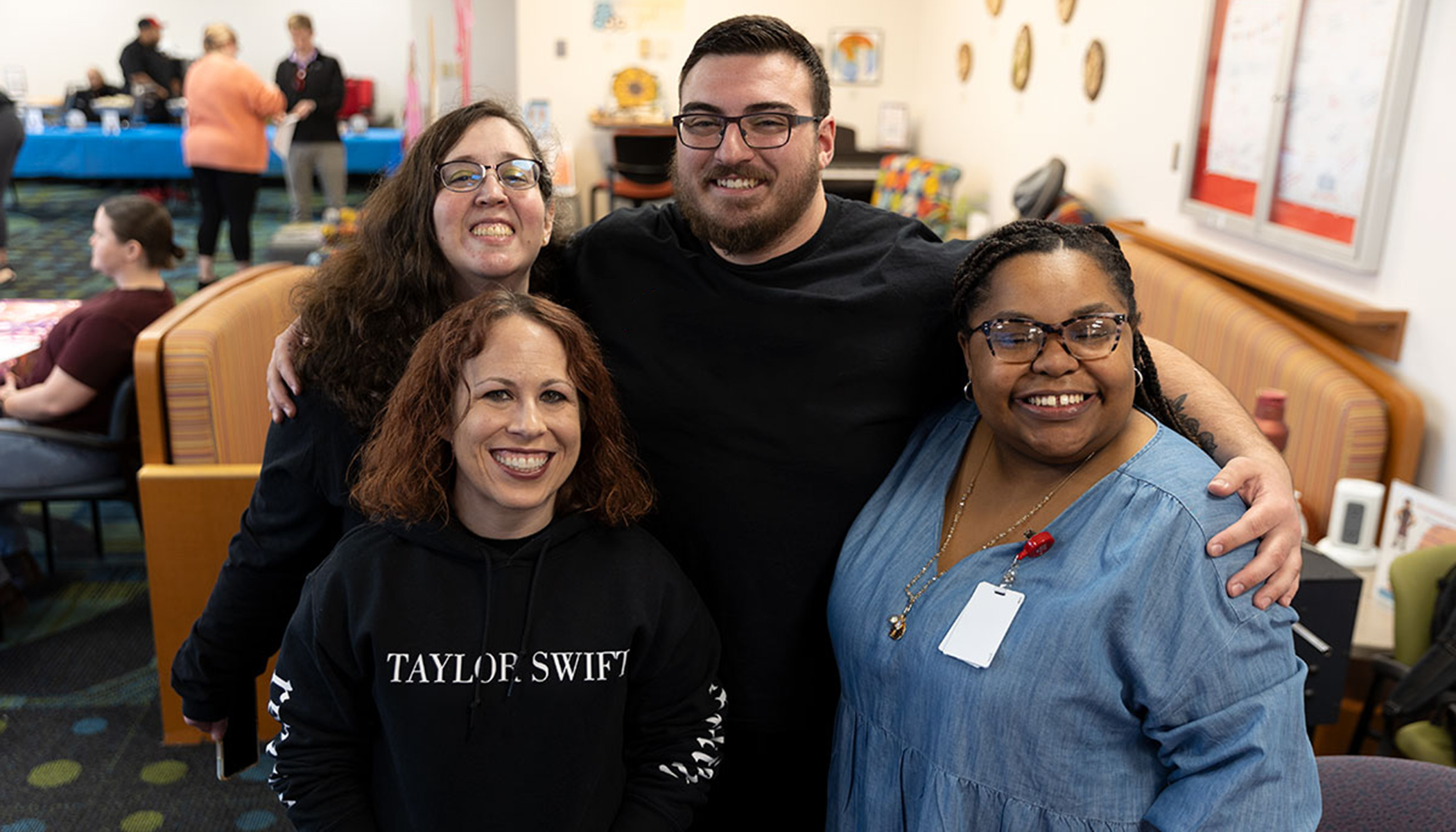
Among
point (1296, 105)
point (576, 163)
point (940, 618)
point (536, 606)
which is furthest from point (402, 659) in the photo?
point (576, 163)

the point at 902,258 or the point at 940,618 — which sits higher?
the point at 902,258

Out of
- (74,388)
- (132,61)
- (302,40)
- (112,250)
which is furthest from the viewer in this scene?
(132,61)

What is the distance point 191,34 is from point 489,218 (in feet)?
48.1

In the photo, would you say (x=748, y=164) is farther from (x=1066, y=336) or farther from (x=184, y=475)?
(x=184, y=475)

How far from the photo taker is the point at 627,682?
151 cm

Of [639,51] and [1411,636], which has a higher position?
[639,51]

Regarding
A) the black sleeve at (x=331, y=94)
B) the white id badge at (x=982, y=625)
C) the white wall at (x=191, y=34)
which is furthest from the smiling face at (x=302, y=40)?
the white id badge at (x=982, y=625)

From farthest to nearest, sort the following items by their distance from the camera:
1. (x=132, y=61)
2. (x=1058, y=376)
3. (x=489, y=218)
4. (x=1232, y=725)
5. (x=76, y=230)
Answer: (x=132, y=61)
(x=76, y=230)
(x=489, y=218)
(x=1058, y=376)
(x=1232, y=725)

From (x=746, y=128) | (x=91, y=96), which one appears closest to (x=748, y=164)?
(x=746, y=128)

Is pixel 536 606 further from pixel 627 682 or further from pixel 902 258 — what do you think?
pixel 902 258

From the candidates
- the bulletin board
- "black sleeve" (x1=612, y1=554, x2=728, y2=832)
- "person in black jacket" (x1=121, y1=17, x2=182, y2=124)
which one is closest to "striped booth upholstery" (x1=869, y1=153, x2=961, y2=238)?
the bulletin board

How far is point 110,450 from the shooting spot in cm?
341

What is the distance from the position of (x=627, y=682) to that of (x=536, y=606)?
17 cm

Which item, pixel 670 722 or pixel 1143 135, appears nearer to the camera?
pixel 670 722
